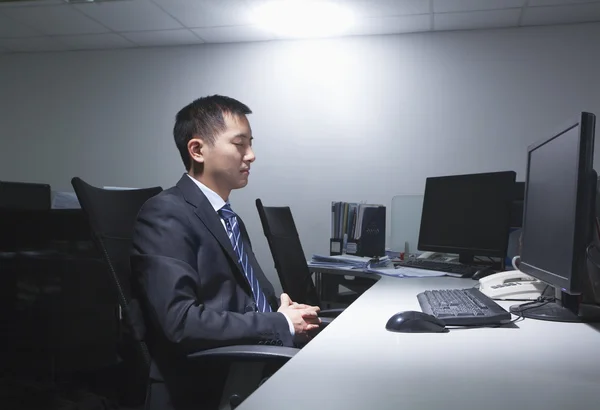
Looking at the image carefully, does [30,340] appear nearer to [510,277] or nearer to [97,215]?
[97,215]

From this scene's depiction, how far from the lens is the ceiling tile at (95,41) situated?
15.4ft

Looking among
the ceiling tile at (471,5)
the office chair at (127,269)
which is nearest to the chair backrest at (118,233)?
the office chair at (127,269)

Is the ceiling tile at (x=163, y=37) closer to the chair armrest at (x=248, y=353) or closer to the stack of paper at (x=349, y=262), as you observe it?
the stack of paper at (x=349, y=262)

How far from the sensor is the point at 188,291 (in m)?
1.32

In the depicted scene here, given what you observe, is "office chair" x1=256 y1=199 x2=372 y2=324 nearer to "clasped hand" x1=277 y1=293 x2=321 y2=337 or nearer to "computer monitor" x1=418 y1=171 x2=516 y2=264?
"clasped hand" x1=277 y1=293 x2=321 y2=337

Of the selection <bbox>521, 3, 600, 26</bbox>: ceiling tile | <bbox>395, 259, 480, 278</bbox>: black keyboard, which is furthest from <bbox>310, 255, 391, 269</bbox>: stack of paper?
<bbox>521, 3, 600, 26</bbox>: ceiling tile

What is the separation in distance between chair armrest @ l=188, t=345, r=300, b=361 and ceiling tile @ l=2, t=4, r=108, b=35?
3.58 m

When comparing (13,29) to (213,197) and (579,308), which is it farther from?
(579,308)

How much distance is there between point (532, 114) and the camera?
4.25m

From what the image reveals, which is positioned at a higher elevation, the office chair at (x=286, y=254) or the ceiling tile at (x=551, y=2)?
the ceiling tile at (x=551, y=2)

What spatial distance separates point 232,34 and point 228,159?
10.3 feet

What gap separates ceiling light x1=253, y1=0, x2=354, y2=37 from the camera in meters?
3.87

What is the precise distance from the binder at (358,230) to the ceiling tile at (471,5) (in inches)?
59.4

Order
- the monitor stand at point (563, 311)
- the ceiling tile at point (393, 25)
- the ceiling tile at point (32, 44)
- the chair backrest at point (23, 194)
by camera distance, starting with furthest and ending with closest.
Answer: the ceiling tile at point (32, 44) < the ceiling tile at point (393, 25) < the chair backrest at point (23, 194) < the monitor stand at point (563, 311)
